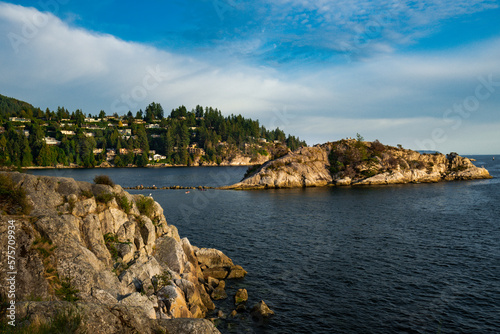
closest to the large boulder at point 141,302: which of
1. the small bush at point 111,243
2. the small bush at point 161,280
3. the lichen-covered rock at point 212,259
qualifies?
the small bush at point 161,280

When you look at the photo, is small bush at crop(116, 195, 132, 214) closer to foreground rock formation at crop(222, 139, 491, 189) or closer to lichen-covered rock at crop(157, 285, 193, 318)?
lichen-covered rock at crop(157, 285, 193, 318)

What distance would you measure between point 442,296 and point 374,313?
24.0 ft

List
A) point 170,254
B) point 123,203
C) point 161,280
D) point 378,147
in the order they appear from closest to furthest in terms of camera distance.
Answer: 1. point 161,280
2. point 123,203
3. point 170,254
4. point 378,147

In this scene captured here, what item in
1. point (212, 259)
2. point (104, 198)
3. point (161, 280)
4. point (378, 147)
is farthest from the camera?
point (378, 147)

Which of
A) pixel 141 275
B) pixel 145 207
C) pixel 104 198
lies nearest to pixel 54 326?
pixel 141 275

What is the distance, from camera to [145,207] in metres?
29.8

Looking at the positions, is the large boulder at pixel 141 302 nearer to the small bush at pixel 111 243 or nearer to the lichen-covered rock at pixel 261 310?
the small bush at pixel 111 243

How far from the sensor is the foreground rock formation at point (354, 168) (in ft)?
356

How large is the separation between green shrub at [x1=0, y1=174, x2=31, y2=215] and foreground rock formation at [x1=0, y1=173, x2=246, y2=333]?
716mm

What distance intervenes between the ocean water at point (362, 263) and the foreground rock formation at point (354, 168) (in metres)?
41.2

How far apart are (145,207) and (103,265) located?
11309mm

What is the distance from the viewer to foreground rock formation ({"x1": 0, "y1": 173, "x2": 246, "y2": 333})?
418 inches

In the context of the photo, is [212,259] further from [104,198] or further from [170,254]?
[104,198]

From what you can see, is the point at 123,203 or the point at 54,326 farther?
the point at 123,203
